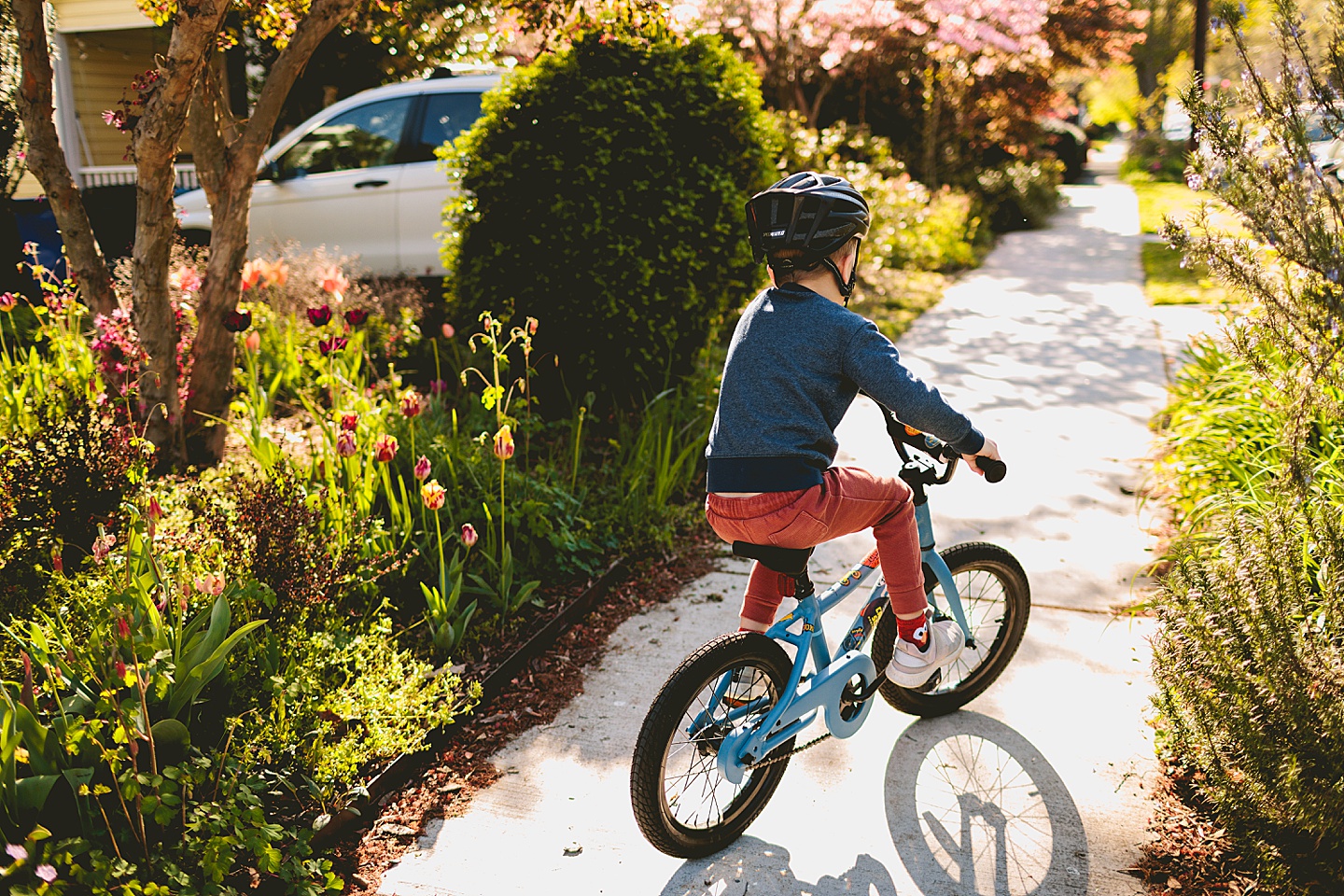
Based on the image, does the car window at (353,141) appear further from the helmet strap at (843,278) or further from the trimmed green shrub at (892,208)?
the helmet strap at (843,278)

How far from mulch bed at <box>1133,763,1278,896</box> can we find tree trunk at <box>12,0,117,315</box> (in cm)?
496

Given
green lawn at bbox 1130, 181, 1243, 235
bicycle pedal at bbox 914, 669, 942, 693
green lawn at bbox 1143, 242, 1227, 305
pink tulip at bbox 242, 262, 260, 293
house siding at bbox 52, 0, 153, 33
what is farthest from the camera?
green lawn at bbox 1130, 181, 1243, 235

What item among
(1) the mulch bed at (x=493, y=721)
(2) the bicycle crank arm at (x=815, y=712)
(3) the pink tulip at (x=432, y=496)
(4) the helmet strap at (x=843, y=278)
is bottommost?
(1) the mulch bed at (x=493, y=721)

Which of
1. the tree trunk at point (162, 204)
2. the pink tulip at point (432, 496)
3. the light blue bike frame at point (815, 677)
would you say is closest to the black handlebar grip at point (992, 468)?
the light blue bike frame at point (815, 677)

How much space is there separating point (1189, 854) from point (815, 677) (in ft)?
3.71

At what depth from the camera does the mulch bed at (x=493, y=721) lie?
2717 millimetres

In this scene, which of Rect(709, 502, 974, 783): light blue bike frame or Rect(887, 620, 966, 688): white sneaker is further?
Rect(887, 620, 966, 688): white sneaker

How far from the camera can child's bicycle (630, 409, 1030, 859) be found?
8.07 feet

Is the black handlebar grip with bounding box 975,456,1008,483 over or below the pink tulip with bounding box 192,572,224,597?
over

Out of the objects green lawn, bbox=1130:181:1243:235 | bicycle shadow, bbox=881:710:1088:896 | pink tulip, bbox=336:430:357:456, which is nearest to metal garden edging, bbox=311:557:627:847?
pink tulip, bbox=336:430:357:456

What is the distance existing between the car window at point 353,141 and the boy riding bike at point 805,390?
253 inches

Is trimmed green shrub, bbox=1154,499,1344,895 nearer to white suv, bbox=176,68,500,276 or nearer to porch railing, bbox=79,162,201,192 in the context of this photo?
white suv, bbox=176,68,500,276

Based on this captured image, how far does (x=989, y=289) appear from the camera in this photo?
1062 centimetres

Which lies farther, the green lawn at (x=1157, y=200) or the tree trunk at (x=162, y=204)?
the green lawn at (x=1157, y=200)
